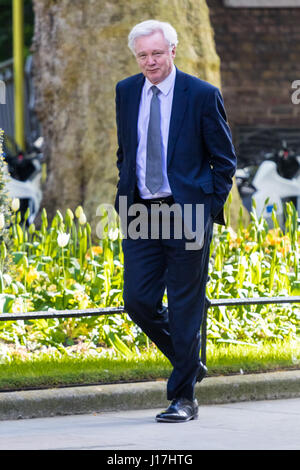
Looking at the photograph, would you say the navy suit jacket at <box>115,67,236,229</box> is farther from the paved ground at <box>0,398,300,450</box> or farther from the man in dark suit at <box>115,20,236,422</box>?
the paved ground at <box>0,398,300,450</box>

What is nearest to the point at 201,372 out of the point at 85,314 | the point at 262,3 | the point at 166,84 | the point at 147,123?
the point at 85,314

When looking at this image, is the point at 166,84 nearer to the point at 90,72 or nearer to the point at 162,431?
the point at 162,431

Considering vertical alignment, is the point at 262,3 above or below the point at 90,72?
above

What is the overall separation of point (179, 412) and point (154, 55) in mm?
1722

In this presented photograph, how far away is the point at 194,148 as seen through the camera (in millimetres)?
5730

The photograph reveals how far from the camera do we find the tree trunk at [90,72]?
10.1 metres

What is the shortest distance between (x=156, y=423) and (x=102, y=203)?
4365mm

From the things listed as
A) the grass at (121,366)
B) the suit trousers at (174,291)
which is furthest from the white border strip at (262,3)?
the suit trousers at (174,291)

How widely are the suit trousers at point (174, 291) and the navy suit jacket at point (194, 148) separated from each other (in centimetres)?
19

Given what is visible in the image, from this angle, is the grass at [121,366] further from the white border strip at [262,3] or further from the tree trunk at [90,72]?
the white border strip at [262,3]

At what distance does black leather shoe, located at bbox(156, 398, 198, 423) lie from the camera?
5.78 metres

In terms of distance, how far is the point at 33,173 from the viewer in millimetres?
13688

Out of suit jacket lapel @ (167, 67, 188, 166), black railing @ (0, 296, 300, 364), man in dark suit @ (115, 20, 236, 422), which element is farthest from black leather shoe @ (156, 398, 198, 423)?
suit jacket lapel @ (167, 67, 188, 166)
